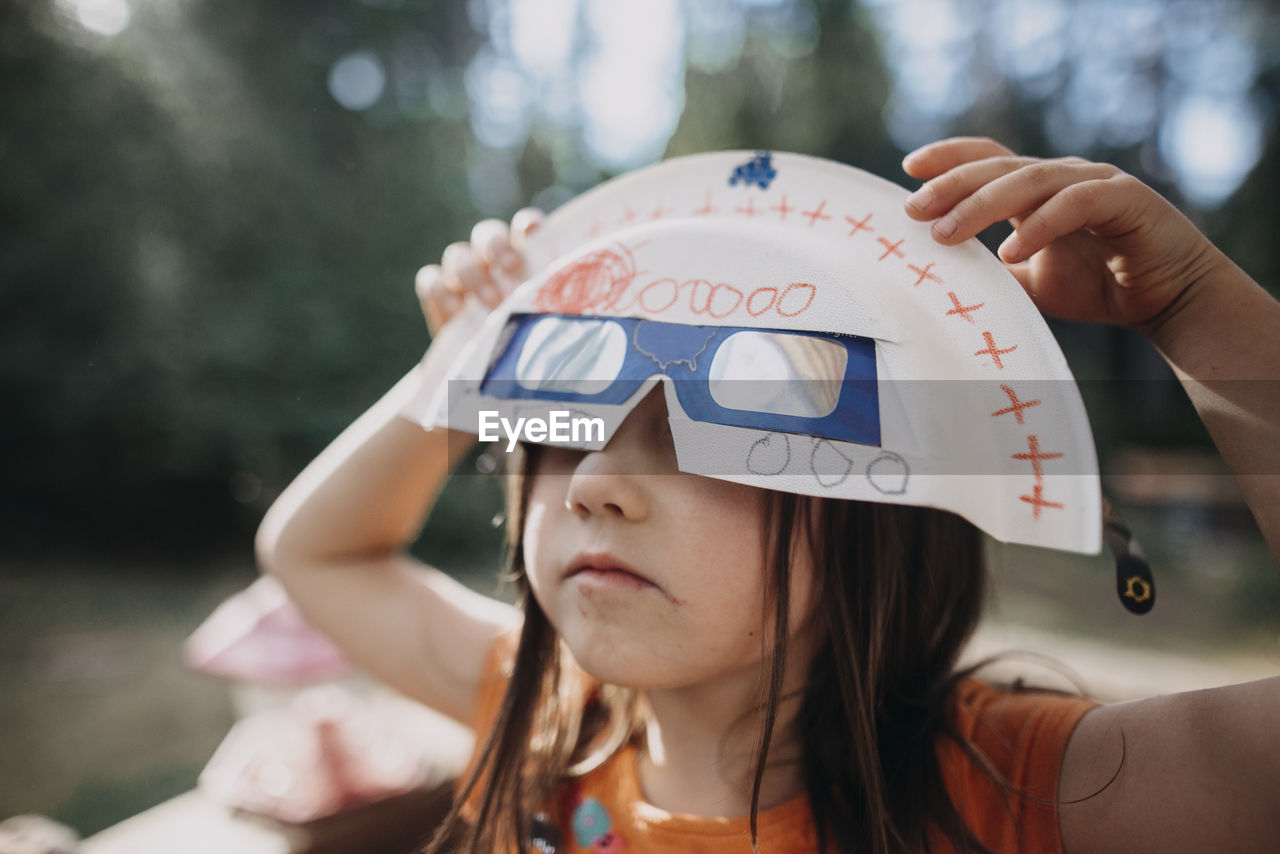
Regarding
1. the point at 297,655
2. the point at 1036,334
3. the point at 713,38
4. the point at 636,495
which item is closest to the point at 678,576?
the point at 636,495

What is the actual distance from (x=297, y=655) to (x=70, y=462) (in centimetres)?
403

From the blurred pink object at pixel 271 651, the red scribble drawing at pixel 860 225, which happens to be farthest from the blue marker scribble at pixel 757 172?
the blurred pink object at pixel 271 651

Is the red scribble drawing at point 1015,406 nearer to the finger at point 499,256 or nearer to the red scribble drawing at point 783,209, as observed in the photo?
the red scribble drawing at point 783,209

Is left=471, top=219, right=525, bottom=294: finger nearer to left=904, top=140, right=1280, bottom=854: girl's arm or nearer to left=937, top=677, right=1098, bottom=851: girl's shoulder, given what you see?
left=904, top=140, right=1280, bottom=854: girl's arm

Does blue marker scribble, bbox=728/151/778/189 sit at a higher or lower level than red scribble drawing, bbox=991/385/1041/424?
Result: higher

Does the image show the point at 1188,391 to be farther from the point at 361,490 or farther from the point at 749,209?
the point at 361,490

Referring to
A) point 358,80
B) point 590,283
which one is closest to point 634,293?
point 590,283

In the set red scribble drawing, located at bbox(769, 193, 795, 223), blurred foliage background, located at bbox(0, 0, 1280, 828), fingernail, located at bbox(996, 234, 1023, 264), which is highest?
blurred foliage background, located at bbox(0, 0, 1280, 828)

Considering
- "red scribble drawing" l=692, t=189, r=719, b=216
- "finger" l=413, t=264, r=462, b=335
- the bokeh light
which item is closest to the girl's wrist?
"red scribble drawing" l=692, t=189, r=719, b=216

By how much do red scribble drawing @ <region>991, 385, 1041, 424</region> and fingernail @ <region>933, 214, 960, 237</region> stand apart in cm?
15

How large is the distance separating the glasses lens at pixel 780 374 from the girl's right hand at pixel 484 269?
0.41 metres

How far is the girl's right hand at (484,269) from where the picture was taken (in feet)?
3.40

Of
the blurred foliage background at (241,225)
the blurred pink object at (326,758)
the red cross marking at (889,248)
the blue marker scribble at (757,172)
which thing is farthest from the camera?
the blurred foliage background at (241,225)

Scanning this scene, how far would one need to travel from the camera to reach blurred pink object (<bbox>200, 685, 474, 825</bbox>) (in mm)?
1531
